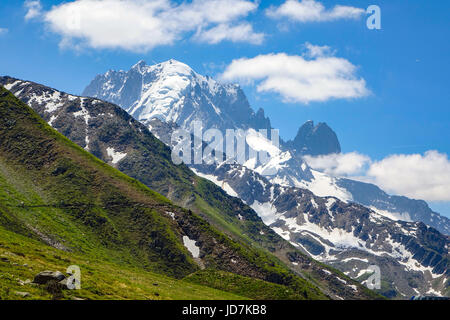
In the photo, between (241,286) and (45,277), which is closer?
(45,277)

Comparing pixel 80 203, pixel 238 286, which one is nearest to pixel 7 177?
pixel 80 203

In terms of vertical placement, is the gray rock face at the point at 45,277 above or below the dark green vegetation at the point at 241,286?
above

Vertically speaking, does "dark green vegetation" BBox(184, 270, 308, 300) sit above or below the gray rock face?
below

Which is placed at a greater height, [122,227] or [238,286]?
[122,227]

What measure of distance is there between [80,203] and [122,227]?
81.9ft

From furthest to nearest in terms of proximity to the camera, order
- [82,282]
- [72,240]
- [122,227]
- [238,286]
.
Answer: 1. [122,227]
2. [72,240]
3. [238,286]
4. [82,282]

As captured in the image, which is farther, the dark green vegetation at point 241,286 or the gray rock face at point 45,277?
the dark green vegetation at point 241,286

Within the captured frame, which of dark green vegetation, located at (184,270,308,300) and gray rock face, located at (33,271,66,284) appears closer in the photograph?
gray rock face, located at (33,271,66,284)

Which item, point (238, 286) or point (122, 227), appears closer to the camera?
point (238, 286)

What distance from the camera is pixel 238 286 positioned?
461 feet

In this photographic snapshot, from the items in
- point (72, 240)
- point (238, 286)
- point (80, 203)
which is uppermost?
point (80, 203)

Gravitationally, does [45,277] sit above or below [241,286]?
above
